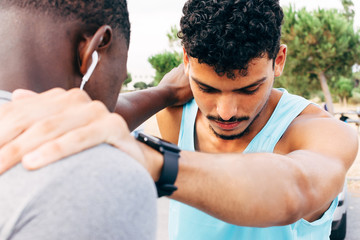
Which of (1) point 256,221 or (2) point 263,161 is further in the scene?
(2) point 263,161

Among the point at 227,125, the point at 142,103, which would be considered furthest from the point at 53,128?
the point at 142,103

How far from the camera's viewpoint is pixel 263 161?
4.73ft

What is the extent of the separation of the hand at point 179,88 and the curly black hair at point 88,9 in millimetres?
1379

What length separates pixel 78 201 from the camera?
0.81 metres

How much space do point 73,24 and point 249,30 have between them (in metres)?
1.24

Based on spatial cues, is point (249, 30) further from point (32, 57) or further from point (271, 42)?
point (32, 57)

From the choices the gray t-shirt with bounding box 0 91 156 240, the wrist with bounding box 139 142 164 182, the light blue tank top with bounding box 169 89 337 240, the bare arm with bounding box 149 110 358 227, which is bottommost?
the light blue tank top with bounding box 169 89 337 240

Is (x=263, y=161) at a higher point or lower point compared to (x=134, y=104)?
higher

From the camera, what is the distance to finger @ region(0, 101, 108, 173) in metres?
0.87

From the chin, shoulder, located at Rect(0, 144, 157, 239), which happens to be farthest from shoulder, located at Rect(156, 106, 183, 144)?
shoulder, located at Rect(0, 144, 157, 239)

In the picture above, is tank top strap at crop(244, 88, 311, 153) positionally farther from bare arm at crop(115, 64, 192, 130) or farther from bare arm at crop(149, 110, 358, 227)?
bare arm at crop(115, 64, 192, 130)

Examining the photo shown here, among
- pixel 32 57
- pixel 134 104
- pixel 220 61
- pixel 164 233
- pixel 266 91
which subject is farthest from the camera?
pixel 164 233

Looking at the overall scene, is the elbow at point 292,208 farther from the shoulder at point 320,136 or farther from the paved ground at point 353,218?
the paved ground at point 353,218

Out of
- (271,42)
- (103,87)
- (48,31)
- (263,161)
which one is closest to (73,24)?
(48,31)
